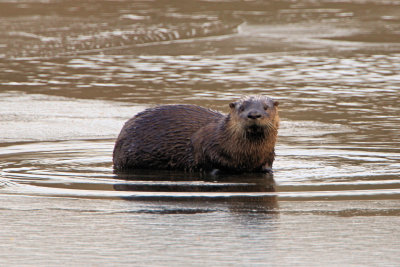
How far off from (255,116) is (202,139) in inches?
27.3

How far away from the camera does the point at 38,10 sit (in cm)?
1973

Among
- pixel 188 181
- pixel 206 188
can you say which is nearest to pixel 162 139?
pixel 188 181

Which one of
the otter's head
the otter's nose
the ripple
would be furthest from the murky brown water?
the otter's nose

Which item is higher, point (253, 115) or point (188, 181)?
point (253, 115)

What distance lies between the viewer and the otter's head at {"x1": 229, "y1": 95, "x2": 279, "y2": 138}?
22.2ft

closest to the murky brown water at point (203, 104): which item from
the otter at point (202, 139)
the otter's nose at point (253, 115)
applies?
the otter at point (202, 139)

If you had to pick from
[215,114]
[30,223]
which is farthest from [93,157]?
[30,223]

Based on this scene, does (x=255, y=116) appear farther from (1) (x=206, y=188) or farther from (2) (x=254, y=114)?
(1) (x=206, y=188)

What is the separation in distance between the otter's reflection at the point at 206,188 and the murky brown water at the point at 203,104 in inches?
0.7

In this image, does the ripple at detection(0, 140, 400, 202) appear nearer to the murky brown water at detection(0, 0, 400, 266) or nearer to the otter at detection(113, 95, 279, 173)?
the murky brown water at detection(0, 0, 400, 266)

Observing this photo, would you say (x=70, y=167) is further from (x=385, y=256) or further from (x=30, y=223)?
(x=385, y=256)

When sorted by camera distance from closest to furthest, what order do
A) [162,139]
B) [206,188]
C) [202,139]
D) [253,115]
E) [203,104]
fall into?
1. [206,188]
2. [253,115]
3. [202,139]
4. [162,139]
5. [203,104]

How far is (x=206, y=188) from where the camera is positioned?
634cm

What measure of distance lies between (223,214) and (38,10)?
15118 millimetres
